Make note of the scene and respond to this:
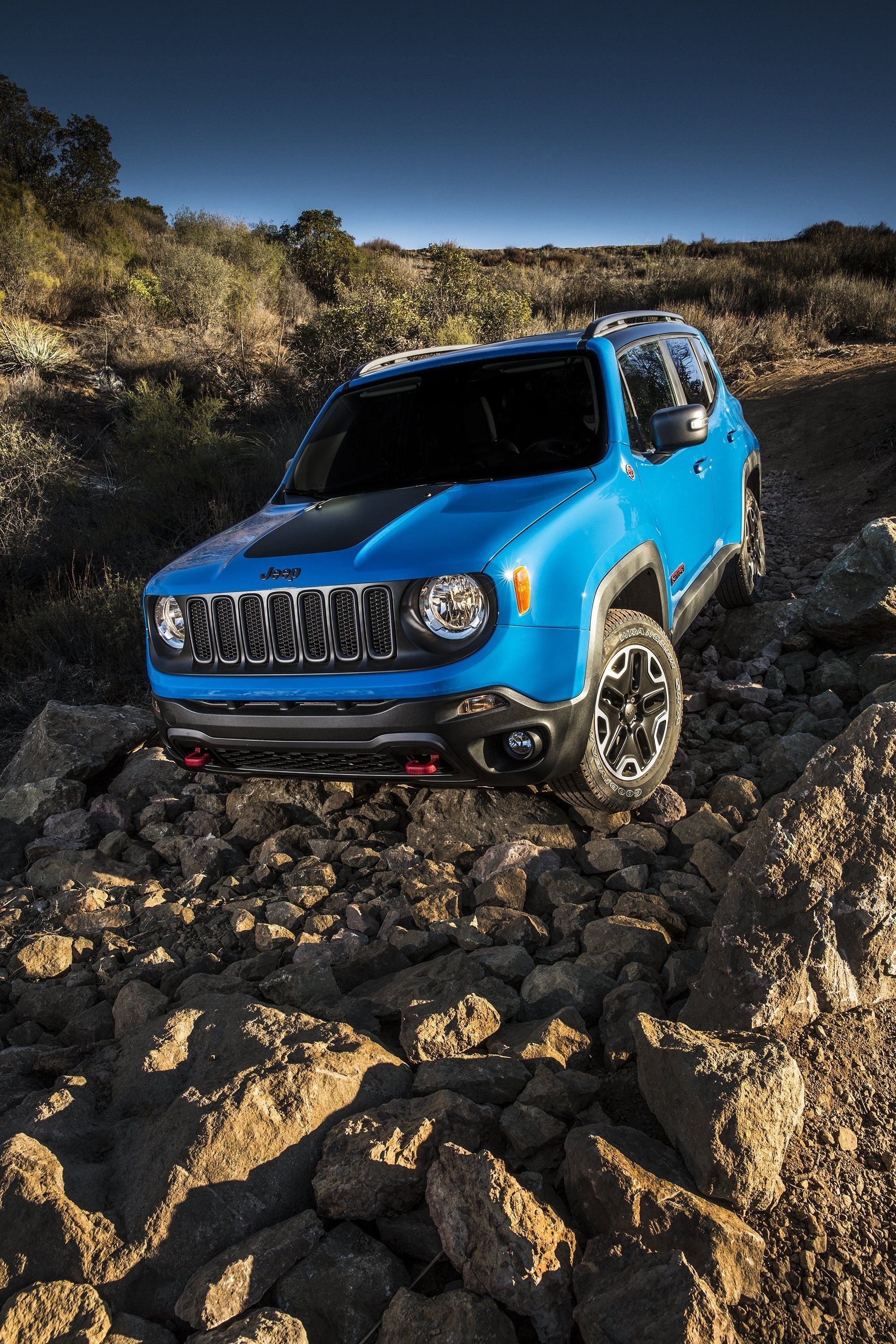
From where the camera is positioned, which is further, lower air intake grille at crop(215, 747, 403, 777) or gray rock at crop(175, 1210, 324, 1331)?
lower air intake grille at crop(215, 747, 403, 777)

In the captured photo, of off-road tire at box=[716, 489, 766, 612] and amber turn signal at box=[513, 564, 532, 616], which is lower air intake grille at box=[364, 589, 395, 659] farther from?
off-road tire at box=[716, 489, 766, 612]

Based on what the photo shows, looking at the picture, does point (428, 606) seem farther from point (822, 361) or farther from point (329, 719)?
point (822, 361)

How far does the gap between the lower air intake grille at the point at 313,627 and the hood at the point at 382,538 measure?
6 cm

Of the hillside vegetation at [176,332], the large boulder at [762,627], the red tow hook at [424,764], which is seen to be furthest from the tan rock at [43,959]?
the large boulder at [762,627]

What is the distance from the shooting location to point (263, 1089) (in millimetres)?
2082

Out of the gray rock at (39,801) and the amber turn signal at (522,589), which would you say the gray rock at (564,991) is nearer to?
the amber turn signal at (522,589)

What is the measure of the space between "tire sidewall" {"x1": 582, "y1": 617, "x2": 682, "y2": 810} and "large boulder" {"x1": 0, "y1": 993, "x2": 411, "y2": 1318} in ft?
4.37

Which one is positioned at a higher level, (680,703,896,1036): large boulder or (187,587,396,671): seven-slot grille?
(187,587,396,671): seven-slot grille

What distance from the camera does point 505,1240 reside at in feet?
5.41

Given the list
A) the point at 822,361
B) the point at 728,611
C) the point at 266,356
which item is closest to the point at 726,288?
the point at 822,361

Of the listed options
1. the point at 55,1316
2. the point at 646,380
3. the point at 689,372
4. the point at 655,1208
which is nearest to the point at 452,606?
the point at 655,1208

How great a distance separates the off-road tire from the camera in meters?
5.56

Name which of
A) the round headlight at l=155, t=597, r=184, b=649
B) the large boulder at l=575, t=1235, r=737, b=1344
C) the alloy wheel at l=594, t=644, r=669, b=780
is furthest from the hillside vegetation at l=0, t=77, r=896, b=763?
the large boulder at l=575, t=1235, r=737, b=1344

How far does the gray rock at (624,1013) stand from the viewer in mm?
2238
